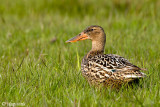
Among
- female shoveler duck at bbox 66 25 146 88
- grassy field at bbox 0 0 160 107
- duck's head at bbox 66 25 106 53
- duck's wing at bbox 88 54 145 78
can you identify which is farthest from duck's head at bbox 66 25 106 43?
duck's wing at bbox 88 54 145 78

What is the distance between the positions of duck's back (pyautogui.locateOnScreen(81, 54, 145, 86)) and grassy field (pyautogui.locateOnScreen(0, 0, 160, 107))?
135 millimetres

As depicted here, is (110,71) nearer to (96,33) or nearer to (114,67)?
(114,67)

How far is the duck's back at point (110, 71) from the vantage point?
3.59 m

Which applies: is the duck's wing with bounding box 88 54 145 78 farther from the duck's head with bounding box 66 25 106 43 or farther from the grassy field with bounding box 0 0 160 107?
the duck's head with bounding box 66 25 106 43

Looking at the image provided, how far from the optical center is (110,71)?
369cm

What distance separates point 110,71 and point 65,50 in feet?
7.40

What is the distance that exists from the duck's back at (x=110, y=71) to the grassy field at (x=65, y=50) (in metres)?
0.13

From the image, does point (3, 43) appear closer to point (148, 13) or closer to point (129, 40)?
point (129, 40)

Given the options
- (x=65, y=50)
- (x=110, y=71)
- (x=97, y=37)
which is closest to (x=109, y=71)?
(x=110, y=71)

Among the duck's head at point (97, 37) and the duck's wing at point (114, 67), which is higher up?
the duck's head at point (97, 37)

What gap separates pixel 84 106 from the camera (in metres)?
3.02

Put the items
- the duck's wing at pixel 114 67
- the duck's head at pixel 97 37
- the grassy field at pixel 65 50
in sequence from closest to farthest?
the grassy field at pixel 65 50 < the duck's wing at pixel 114 67 < the duck's head at pixel 97 37

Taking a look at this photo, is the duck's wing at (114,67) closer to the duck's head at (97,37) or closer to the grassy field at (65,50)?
the grassy field at (65,50)

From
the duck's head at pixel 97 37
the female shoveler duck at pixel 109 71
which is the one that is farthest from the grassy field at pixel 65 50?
the duck's head at pixel 97 37
